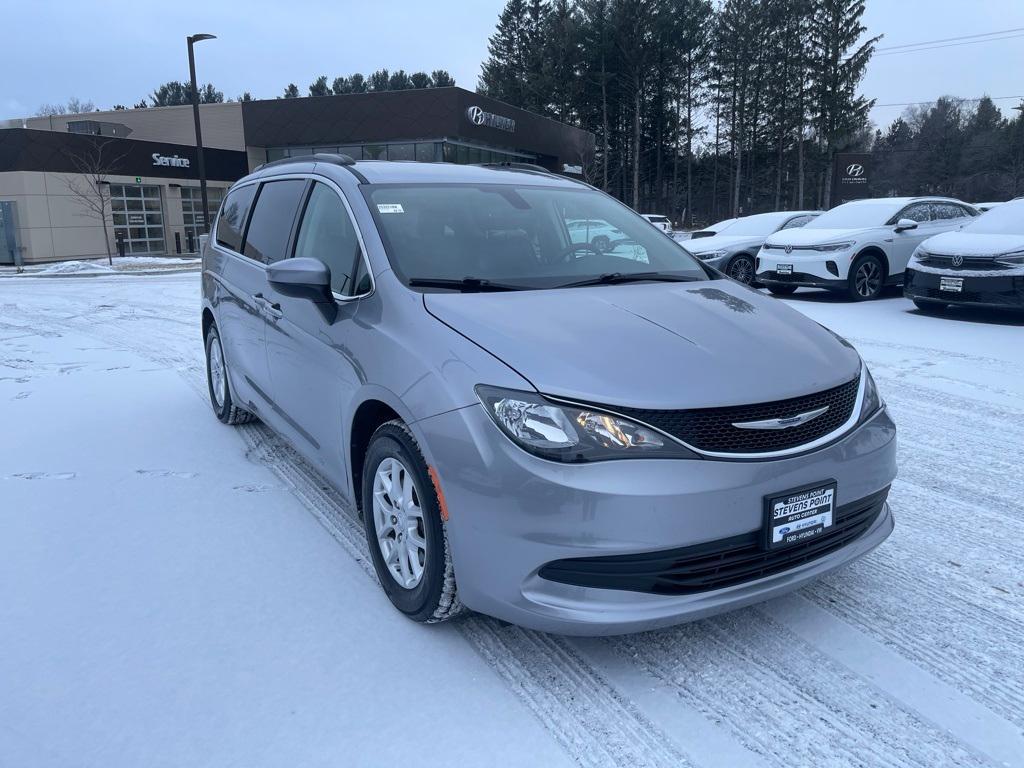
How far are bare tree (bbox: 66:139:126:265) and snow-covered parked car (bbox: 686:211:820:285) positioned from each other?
2157 cm

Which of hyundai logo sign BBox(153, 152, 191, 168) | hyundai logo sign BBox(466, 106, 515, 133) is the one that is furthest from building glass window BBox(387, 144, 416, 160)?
hyundai logo sign BBox(153, 152, 191, 168)

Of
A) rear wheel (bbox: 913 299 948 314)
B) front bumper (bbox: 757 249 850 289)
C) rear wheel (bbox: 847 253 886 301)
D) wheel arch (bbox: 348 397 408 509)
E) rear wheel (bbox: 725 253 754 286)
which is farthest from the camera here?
rear wheel (bbox: 725 253 754 286)

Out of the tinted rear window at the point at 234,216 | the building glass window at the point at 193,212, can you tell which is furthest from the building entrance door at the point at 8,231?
the tinted rear window at the point at 234,216

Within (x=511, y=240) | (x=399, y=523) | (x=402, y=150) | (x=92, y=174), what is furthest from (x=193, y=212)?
(x=399, y=523)

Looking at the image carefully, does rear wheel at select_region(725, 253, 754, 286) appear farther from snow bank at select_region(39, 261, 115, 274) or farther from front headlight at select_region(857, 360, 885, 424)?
snow bank at select_region(39, 261, 115, 274)

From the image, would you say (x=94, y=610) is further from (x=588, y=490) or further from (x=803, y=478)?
(x=803, y=478)

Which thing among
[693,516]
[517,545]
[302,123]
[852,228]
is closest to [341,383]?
[517,545]

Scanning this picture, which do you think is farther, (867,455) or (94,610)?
(94,610)

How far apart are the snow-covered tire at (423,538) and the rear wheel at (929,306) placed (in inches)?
381

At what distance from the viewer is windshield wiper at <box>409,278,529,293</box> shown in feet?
10.5

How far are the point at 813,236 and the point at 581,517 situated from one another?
1126 centimetres

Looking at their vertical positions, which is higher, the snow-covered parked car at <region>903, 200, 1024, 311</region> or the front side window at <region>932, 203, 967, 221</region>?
the front side window at <region>932, 203, 967, 221</region>

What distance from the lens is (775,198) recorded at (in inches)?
2389

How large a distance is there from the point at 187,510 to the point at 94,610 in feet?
3.46
